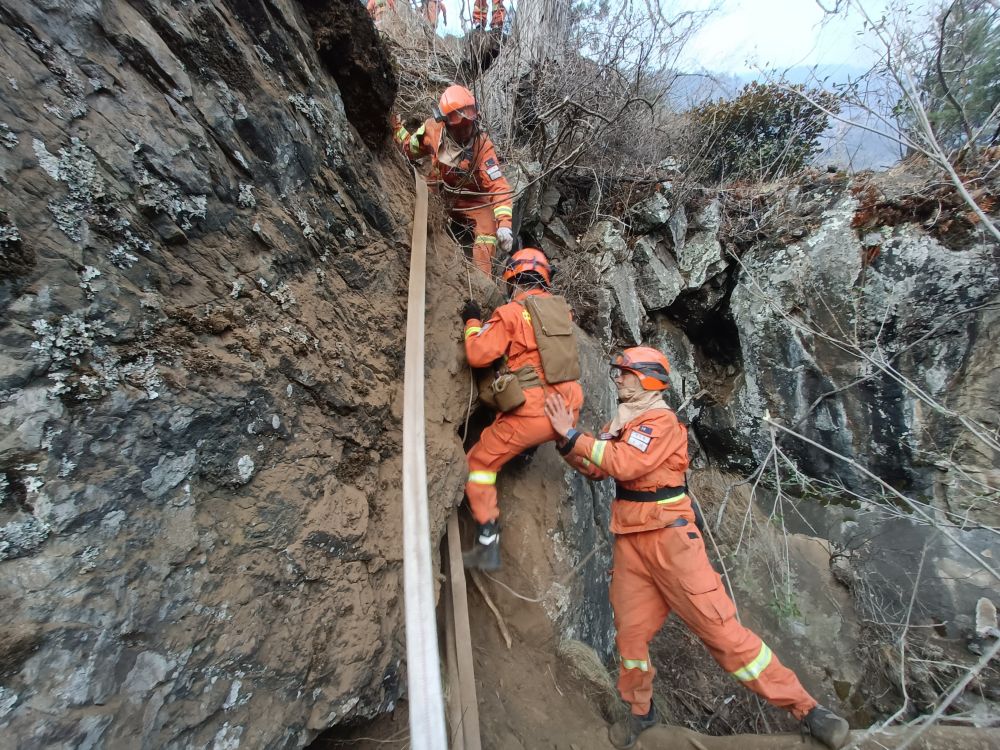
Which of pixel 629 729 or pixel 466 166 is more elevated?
pixel 466 166

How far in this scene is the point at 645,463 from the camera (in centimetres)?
283

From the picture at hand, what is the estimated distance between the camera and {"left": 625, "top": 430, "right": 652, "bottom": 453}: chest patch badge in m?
2.87

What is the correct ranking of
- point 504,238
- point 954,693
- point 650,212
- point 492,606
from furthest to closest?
point 650,212 < point 504,238 < point 492,606 < point 954,693

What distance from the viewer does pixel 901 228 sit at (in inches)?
211

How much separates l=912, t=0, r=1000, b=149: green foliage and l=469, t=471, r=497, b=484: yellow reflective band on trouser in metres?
3.61

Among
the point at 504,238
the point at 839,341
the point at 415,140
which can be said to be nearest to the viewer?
the point at 415,140

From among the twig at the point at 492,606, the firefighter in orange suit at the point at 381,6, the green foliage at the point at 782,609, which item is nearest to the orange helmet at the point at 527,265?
the twig at the point at 492,606

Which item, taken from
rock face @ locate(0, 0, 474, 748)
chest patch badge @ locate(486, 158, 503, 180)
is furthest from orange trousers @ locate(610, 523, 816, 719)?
chest patch badge @ locate(486, 158, 503, 180)

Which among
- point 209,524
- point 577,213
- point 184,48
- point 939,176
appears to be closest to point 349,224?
point 184,48

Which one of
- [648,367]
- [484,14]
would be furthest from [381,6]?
[648,367]

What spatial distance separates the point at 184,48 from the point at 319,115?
612 millimetres

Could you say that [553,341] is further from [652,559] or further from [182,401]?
[182,401]

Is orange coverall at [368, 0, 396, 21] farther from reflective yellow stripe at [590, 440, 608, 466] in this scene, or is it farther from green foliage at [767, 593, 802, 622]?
green foliage at [767, 593, 802, 622]

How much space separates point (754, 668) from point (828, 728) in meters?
0.47
